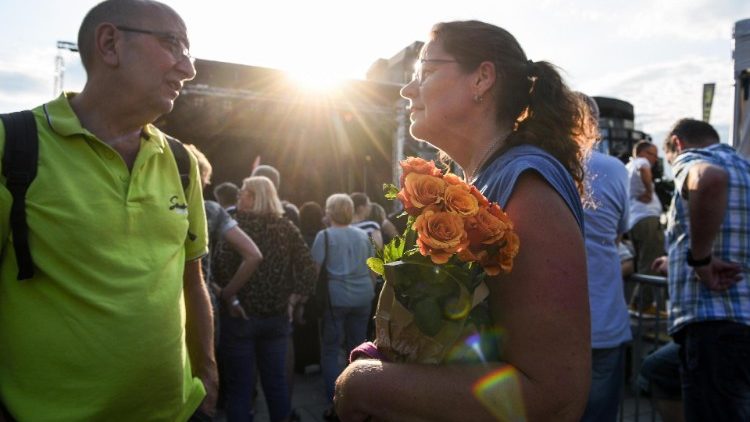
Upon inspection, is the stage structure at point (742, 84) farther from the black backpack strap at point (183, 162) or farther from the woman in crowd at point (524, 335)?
the black backpack strap at point (183, 162)

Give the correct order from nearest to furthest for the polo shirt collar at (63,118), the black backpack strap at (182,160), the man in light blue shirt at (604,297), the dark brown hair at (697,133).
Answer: the polo shirt collar at (63,118) < the black backpack strap at (182,160) < the man in light blue shirt at (604,297) < the dark brown hair at (697,133)

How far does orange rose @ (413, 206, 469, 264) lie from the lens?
110 cm

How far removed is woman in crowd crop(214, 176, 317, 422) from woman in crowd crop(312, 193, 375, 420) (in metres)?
0.86

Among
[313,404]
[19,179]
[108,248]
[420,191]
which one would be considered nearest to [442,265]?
[420,191]

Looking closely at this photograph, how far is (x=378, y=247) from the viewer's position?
1286mm

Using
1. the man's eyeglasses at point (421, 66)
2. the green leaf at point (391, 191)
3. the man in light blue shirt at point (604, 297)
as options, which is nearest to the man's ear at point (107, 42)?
the man's eyeglasses at point (421, 66)

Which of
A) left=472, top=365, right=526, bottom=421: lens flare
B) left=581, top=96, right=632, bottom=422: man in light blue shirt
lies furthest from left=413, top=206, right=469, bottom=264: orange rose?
left=581, top=96, right=632, bottom=422: man in light blue shirt

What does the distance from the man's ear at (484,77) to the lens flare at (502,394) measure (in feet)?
2.63

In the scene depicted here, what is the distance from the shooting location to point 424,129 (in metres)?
1.58

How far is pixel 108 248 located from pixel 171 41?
82 cm

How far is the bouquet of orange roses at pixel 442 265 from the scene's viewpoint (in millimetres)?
1103

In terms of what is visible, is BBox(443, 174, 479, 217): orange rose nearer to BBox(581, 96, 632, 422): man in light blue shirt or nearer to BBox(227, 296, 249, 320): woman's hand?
BBox(581, 96, 632, 422): man in light blue shirt

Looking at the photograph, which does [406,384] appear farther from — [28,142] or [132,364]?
[28,142]

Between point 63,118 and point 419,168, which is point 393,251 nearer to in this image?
point 419,168
